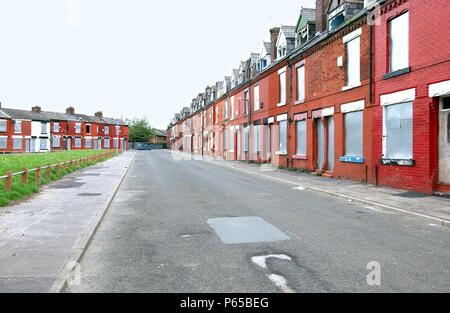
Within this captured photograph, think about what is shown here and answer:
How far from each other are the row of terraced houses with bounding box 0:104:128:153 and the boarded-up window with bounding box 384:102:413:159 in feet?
137

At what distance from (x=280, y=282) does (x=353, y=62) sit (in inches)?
570

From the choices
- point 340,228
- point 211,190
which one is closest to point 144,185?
point 211,190

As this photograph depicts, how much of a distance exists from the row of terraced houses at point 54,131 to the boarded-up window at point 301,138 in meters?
33.8

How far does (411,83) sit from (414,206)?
5.18 metres

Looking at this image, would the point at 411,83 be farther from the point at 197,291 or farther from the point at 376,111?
the point at 197,291

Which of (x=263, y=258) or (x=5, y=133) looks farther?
(x=5, y=133)

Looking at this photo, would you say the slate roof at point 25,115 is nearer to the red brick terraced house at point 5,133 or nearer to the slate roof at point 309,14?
the red brick terraced house at point 5,133

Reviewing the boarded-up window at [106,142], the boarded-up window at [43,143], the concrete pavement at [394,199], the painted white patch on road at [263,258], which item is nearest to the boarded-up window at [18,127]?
the boarded-up window at [43,143]

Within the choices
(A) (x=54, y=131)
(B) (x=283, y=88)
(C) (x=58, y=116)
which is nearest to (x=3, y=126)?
(A) (x=54, y=131)

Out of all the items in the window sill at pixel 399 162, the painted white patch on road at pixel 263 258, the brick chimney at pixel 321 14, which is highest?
the brick chimney at pixel 321 14

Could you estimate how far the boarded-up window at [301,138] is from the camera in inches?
838

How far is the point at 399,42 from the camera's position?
13352mm

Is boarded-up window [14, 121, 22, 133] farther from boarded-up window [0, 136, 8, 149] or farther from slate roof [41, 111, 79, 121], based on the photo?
slate roof [41, 111, 79, 121]

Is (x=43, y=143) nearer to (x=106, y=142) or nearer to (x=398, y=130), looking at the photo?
(x=106, y=142)
